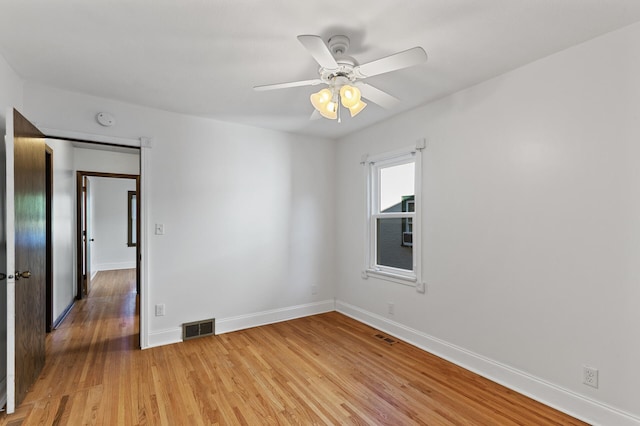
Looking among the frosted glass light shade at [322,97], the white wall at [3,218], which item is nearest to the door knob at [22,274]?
the white wall at [3,218]

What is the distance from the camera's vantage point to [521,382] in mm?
2393

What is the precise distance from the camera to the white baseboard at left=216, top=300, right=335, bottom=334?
3.70m

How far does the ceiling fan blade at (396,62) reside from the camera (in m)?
1.59

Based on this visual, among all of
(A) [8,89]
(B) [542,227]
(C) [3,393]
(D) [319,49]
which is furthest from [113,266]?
(B) [542,227]

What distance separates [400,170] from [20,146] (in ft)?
11.0

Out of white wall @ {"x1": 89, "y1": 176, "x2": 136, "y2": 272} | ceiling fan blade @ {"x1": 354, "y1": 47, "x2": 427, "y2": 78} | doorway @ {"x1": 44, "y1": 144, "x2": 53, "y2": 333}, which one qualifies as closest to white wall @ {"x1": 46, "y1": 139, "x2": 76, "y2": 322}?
doorway @ {"x1": 44, "y1": 144, "x2": 53, "y2": 333}

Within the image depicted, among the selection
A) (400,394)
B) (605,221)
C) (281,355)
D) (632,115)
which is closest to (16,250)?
(281,355)

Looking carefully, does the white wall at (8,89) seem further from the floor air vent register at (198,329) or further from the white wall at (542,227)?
the white wall at (542,227)

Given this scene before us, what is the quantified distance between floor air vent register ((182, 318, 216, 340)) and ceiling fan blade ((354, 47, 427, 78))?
9.98 feet

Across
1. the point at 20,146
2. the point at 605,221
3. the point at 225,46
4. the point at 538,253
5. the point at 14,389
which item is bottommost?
the point at 14,389

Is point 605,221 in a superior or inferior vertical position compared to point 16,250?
superior

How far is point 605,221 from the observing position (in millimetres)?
2006

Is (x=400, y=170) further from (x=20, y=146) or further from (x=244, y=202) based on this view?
(x=20, y=146)

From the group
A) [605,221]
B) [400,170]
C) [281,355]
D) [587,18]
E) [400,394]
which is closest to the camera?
[587,18]
